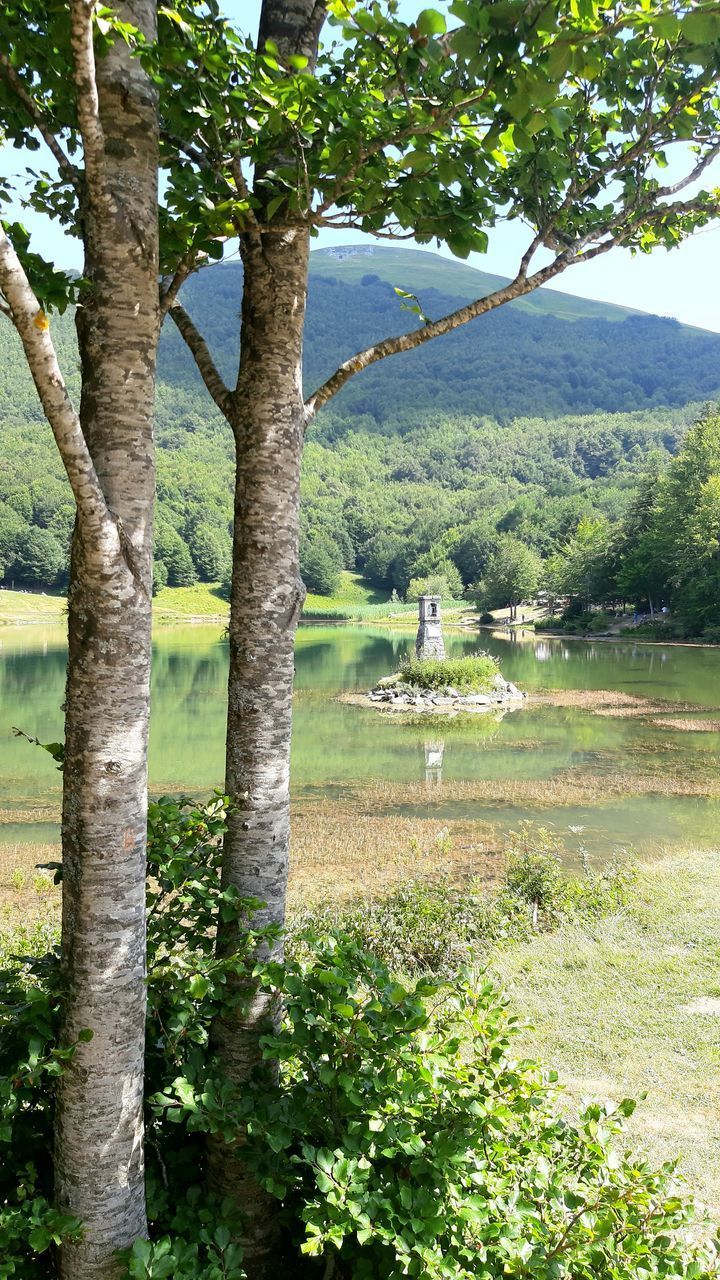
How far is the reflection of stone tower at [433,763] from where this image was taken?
61.7 feet

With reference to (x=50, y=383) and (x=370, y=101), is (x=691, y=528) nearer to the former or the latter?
(x=370, y=101)

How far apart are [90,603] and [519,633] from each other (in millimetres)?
72327

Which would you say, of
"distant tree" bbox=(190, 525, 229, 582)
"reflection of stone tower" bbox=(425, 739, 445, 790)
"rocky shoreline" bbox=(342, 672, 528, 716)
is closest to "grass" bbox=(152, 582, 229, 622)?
"distant tree" bbox=(190, 525, 229, 582)

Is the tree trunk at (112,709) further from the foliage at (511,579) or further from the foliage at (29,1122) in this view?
the foliage at (511,579)

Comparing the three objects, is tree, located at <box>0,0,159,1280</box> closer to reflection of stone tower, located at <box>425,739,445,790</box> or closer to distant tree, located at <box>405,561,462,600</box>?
reflection of stone tower, located at <box>425,739,445,790</box>

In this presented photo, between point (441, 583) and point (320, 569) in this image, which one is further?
point (320, 569)

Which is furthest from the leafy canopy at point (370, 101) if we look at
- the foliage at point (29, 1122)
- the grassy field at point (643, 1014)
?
the grassy field at point (643, 1014)

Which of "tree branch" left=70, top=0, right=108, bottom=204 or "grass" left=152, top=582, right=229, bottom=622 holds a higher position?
"tree branch" left=70, top=0, right=108, bottom=204

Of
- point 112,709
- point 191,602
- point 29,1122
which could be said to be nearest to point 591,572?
point 191,602

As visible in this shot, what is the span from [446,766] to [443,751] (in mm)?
2022

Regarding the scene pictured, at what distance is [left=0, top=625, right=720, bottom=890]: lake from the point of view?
13.7 metres

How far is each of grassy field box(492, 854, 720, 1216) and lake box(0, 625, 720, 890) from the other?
11.3ft

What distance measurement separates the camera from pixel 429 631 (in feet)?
120

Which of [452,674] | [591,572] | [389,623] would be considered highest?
[591,572]
